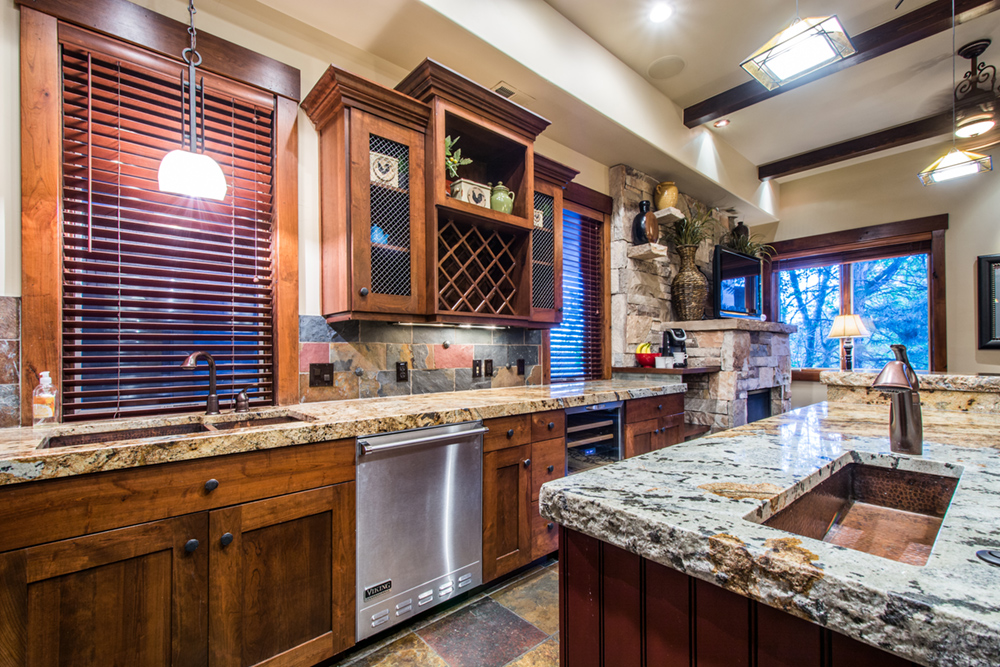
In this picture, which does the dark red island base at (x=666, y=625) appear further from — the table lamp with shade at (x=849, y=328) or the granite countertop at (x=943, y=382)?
the table lamp with shade at (x=849, y=328)

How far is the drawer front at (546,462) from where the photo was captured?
2.22 metres

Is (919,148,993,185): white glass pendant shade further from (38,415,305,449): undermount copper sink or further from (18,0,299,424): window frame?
(18,0,299,424): window frame

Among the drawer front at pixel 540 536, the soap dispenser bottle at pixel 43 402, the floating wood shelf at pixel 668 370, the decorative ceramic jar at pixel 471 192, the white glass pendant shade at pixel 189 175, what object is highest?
the decorative ceramic jar at pixel 471 192

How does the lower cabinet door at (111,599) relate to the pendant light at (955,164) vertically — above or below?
below

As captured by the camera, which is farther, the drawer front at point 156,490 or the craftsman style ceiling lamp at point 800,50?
the craftsman style ceiling lamp at point 800,50

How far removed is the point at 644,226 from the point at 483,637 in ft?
10.6

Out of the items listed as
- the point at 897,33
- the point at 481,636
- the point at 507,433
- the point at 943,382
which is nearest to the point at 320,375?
the point at 507,433

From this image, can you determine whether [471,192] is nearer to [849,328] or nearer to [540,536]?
[540,536]

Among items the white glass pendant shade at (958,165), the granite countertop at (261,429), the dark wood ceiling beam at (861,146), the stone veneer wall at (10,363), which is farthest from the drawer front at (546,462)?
the dark wood ceiling beam at (861,146)

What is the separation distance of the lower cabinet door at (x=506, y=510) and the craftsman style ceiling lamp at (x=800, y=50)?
2.31m

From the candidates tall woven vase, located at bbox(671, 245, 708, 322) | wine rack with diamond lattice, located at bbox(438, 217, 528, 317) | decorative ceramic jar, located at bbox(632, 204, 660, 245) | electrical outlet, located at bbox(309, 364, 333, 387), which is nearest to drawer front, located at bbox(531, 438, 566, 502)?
wine rack with diamond lattice, located at bbox(438, 217, 528, 317)

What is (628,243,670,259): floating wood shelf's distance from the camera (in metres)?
3.68

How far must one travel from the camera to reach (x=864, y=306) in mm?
5074

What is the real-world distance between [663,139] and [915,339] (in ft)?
12.3
